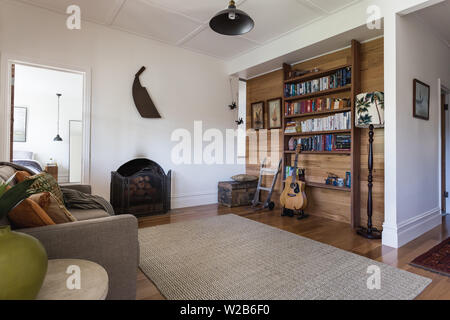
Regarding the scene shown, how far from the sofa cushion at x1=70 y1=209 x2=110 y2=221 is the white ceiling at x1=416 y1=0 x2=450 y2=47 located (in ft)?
12.5

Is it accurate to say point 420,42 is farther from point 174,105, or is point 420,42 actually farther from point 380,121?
point 174,105

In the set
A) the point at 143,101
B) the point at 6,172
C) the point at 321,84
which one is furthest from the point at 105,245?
the point at 321,84

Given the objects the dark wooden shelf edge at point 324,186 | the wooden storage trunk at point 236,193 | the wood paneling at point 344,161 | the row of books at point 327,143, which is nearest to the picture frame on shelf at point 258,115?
the wood paneling at point 344,161

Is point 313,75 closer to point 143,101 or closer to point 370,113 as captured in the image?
point 370,113

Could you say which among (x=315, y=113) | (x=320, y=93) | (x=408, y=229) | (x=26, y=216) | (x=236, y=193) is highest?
(x=320, y=93)

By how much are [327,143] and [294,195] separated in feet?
2.88

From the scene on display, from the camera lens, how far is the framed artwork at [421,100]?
293 cm

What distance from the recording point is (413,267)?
215 cm

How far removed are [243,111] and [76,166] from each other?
549 centimetres

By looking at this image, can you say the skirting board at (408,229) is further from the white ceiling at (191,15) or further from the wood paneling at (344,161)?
the white ceiling at (191,15)

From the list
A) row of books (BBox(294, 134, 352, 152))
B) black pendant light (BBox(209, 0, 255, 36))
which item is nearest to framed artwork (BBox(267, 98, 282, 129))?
row of books (BBox(294, 134, 352, 152))

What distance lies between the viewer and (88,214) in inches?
80.7

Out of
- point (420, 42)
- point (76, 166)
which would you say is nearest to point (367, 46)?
point (420, 42)

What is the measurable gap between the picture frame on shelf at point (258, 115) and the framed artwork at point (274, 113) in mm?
173
